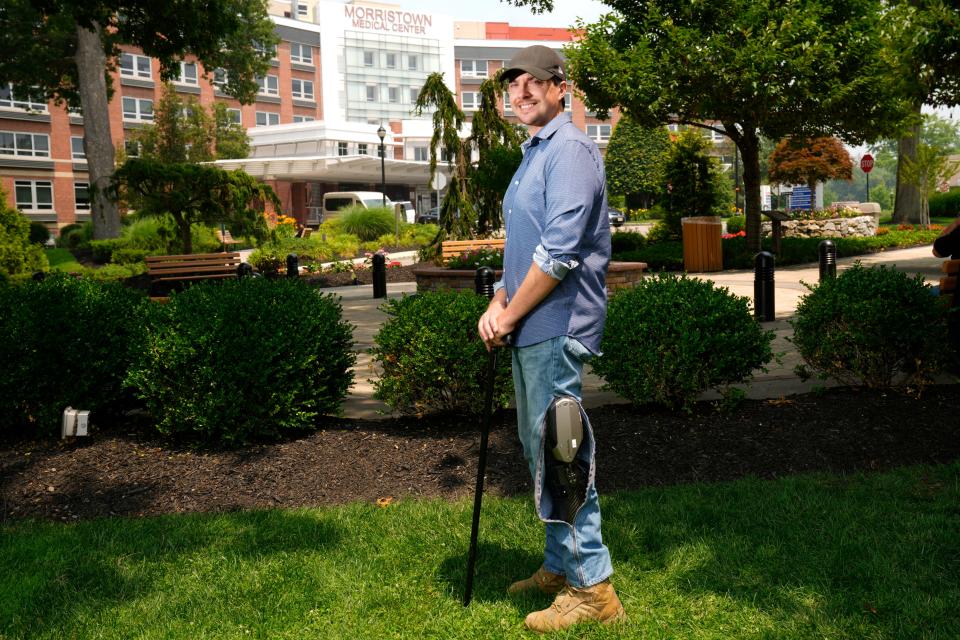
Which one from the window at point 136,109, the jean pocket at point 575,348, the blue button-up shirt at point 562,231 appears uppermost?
the window at point 136,109

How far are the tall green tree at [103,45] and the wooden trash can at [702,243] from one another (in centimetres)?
1013

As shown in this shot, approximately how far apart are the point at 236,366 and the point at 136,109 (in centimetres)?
6502

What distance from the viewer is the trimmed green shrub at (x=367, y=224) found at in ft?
104

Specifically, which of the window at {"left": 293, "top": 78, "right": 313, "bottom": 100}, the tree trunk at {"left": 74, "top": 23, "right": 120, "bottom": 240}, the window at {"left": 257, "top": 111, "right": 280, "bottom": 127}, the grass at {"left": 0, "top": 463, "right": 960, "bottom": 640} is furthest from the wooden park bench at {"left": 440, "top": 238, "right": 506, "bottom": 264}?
the window at {"left": 293, "top": 78, "right": 313, "bottom": 100}

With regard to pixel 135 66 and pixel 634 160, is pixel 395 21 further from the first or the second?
pixel 634 160

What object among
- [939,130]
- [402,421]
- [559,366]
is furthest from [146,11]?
[939,130]

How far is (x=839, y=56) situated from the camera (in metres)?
17.4

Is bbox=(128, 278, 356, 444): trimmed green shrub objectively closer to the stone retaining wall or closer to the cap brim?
the cap brim

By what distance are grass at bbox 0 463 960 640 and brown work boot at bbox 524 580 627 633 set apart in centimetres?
6

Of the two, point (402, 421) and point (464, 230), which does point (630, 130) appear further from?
point (402, 421)

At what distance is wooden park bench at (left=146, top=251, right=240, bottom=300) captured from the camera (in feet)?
45.4

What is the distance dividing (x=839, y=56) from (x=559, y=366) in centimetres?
1684

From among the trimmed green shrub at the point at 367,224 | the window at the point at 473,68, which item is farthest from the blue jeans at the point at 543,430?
the window at the point at 473,68

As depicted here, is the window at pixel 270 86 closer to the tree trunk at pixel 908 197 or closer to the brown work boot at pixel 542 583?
the tree trunk at pixel 908 197
